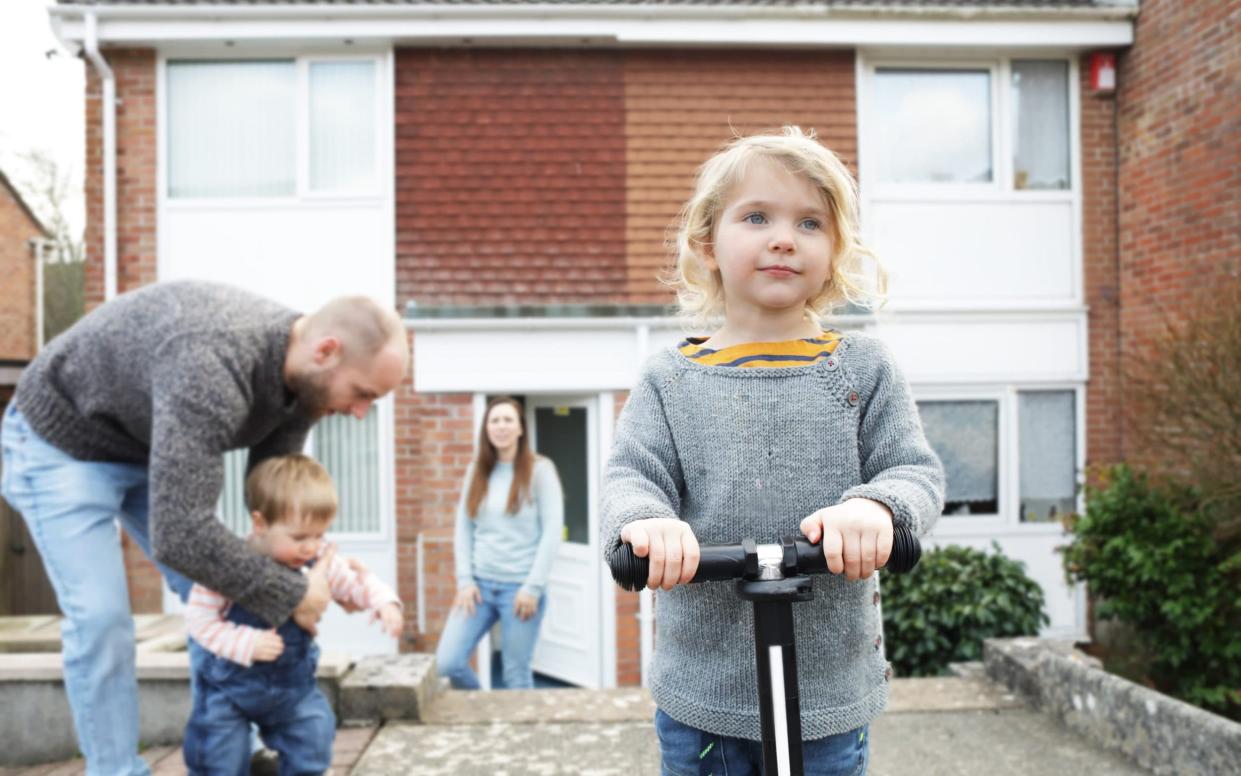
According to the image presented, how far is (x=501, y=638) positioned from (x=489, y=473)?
0.97 m

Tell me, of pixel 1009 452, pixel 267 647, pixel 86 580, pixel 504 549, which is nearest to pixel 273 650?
pixel 267 647

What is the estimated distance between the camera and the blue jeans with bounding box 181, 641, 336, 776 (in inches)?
114

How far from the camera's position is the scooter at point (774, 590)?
1469 millimetres

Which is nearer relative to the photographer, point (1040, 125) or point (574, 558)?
point (574, 558)

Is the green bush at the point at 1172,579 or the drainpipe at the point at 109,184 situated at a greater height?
the drainpipe at the point at 109,184

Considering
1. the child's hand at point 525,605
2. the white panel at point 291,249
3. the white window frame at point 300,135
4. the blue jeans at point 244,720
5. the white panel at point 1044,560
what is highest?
the white window frame at point 300,135

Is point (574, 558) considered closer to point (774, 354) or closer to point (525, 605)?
point (525, 605)

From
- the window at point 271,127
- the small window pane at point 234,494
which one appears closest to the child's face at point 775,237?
the window at point 271,127

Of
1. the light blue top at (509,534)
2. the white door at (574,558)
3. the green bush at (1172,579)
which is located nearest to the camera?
the green bush at (1172,579)

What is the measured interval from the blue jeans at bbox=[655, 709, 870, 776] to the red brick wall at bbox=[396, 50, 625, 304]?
694 centimetres

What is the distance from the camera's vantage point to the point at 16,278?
1573cm

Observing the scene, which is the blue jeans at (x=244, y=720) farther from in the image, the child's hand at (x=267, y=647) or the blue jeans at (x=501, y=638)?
the blue jeans at (x=501, y=638)

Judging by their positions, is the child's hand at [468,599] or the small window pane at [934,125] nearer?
the child's hand at [468,599]

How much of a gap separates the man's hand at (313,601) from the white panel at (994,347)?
692 cm
